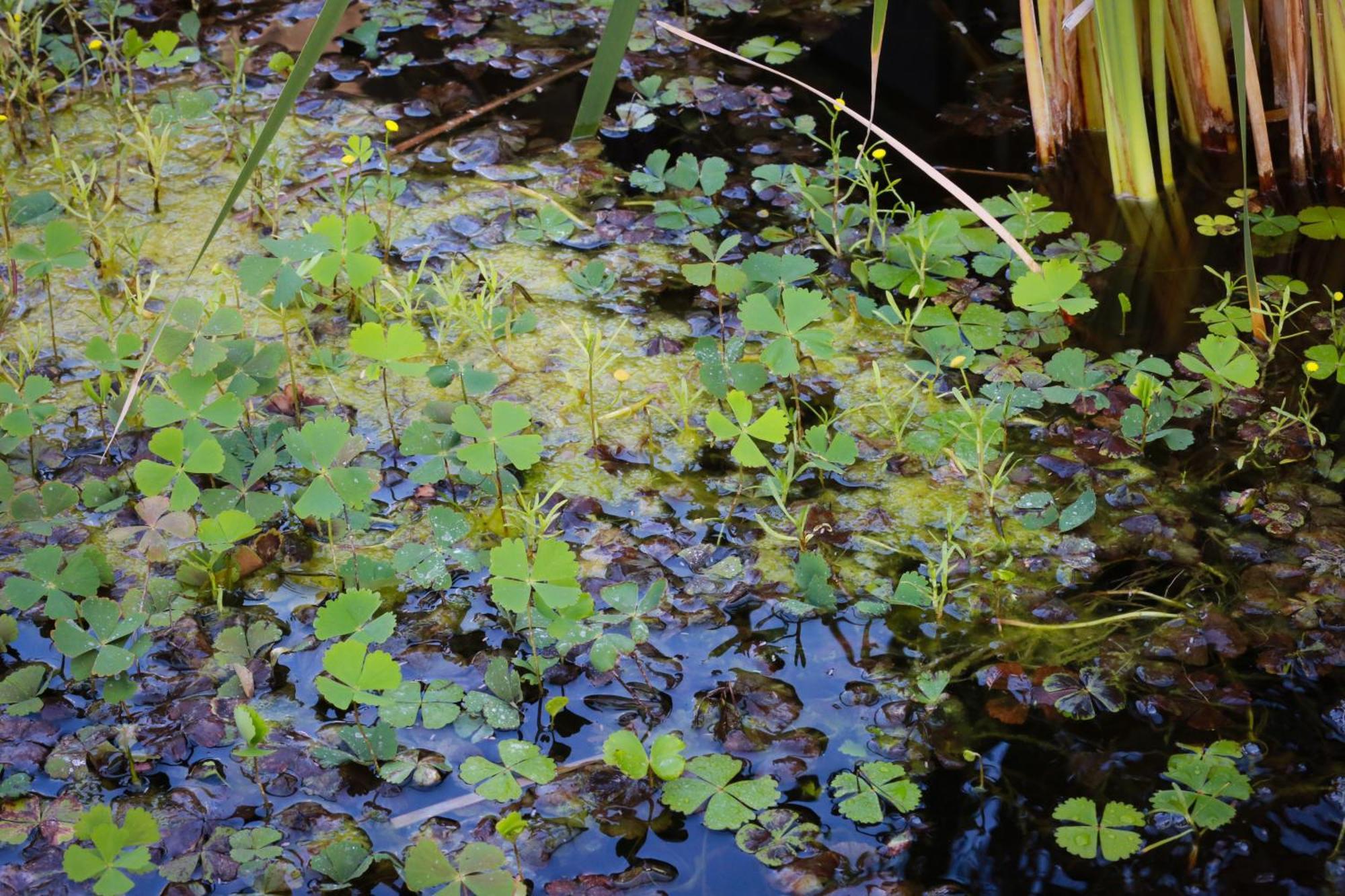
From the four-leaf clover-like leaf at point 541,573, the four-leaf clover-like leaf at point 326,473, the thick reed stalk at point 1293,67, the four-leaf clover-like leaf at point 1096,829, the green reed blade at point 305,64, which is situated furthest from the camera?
the thick reed stalk at point 1293,67

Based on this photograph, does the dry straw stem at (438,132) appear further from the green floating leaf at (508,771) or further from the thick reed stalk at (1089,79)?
the green floating leaf at (508,771)

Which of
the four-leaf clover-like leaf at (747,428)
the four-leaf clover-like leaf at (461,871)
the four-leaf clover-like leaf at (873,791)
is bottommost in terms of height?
the four-leaf clover-like leaf at (873,791)

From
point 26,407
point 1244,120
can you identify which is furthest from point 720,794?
point 26,407

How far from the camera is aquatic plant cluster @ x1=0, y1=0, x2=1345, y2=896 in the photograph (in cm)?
160

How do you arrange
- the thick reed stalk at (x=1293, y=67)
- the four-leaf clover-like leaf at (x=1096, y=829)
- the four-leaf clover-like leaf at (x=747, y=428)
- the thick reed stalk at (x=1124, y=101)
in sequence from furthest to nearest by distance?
the thick reed stalk at (x=1293, y=67) < the thick reed stalk at (x=1124, y=101) < the four-leaf clover-like leaf at (x=747, y=428) < the four-leaf clover-like leaf at (x=1096, y=829)

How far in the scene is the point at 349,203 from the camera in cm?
290

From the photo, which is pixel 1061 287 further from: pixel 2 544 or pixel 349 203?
pixel 2 544

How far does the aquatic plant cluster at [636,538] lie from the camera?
5.25 ft

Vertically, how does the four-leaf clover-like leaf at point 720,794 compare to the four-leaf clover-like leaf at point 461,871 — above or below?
below

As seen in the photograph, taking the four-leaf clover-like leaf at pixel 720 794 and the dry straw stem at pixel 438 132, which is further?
the dry straw stem at pixel 438 132

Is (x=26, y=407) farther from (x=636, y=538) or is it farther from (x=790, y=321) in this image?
(x=790, y=321)

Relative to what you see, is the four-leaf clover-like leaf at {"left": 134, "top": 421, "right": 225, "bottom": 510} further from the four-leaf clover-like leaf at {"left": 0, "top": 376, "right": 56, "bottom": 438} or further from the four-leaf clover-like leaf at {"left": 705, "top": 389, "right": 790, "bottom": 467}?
the four-leaf clover-like leaf at {"left": 705, "top": 389, "right": 790, "bottom": 467}

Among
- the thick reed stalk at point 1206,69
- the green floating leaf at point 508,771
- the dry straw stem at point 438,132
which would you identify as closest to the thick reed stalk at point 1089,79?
the thick reed stalk at point 1206,69

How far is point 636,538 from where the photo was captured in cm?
206
